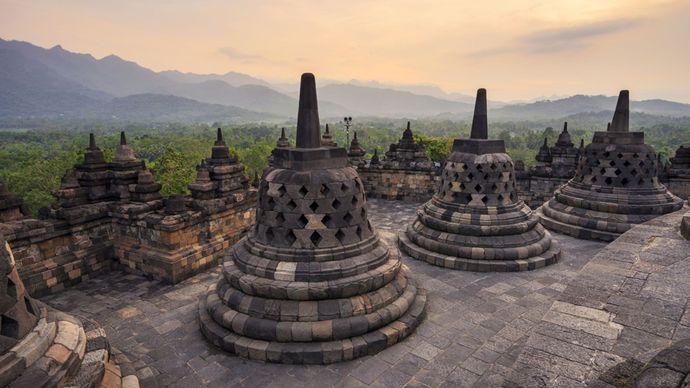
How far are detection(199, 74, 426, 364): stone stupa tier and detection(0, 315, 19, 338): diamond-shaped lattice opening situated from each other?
9.07ft

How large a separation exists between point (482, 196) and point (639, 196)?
531cm

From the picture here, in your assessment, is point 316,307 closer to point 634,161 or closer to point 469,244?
point 469,244

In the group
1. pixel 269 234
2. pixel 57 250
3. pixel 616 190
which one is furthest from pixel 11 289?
pixel 616 190

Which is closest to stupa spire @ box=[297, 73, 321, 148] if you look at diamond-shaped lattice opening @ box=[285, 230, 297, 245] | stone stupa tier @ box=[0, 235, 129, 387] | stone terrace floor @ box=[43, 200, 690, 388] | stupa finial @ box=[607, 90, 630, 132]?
diamond-shaped lattice opening @ box=[285, 230, 297, 245]

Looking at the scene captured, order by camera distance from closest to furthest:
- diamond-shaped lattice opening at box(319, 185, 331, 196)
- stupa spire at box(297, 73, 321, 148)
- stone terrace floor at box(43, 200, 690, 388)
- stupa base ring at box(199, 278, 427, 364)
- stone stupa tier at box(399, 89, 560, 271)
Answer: stone terrace floor at box(43, 200, 690, 388), stupa base ring at box(199, 278, 427, 364), diamond-shaped lattice opening at box(319, 185, 331, 196), stupa spire at box(297, 73, 321, 148), stone stupa tier at box(399, 89, 560, 271)

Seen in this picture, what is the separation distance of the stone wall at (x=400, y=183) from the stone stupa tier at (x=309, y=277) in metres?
Answer: 12.2

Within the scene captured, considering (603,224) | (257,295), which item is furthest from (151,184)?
(603,224)

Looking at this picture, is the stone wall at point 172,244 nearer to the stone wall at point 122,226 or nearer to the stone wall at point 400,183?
the stone wall at point 122,226

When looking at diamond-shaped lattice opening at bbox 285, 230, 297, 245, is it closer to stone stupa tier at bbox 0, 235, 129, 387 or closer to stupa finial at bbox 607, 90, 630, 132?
stone stupa tier at bbox 0, 235, 129, 387

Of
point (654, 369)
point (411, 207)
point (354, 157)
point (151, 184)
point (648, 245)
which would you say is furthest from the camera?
point (354, 157)

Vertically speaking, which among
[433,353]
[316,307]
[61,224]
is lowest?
[433,353]

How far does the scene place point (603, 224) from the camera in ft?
35.4

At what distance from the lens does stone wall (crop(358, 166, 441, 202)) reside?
1850 cm

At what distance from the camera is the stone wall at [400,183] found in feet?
60.7
